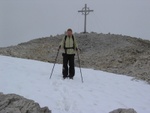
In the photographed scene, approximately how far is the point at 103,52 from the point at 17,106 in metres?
19.8

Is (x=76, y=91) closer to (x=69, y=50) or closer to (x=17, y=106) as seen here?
(x=69, y=50)

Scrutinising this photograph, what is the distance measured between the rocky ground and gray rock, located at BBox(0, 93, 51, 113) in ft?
33.8

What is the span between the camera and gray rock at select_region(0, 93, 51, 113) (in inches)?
283

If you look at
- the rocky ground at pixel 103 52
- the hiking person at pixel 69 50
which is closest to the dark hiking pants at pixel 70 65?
the hiking person at pixel 69 50

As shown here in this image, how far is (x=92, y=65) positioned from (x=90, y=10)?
8.88 metres

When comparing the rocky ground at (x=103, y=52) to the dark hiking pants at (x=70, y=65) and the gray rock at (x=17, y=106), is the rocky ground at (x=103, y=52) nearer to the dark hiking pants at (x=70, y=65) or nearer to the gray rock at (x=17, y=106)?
the dark hiking pants at (x=70, y=65)

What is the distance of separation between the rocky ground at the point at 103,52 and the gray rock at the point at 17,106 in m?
10.3

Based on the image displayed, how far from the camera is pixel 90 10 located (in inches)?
1186

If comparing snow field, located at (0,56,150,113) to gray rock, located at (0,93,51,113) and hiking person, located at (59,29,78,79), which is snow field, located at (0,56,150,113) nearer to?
hiking person, located at (59,29,78,79)

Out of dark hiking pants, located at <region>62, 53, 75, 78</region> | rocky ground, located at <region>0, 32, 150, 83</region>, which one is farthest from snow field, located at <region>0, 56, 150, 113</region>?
rocky ground, located at <region>0, 32, 150, 83</region>

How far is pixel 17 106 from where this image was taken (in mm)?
7430

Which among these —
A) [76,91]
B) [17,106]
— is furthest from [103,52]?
[17,106]

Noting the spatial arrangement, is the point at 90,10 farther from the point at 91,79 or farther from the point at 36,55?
the point at 91,79

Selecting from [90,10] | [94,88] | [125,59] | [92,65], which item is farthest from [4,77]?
[90,10]
